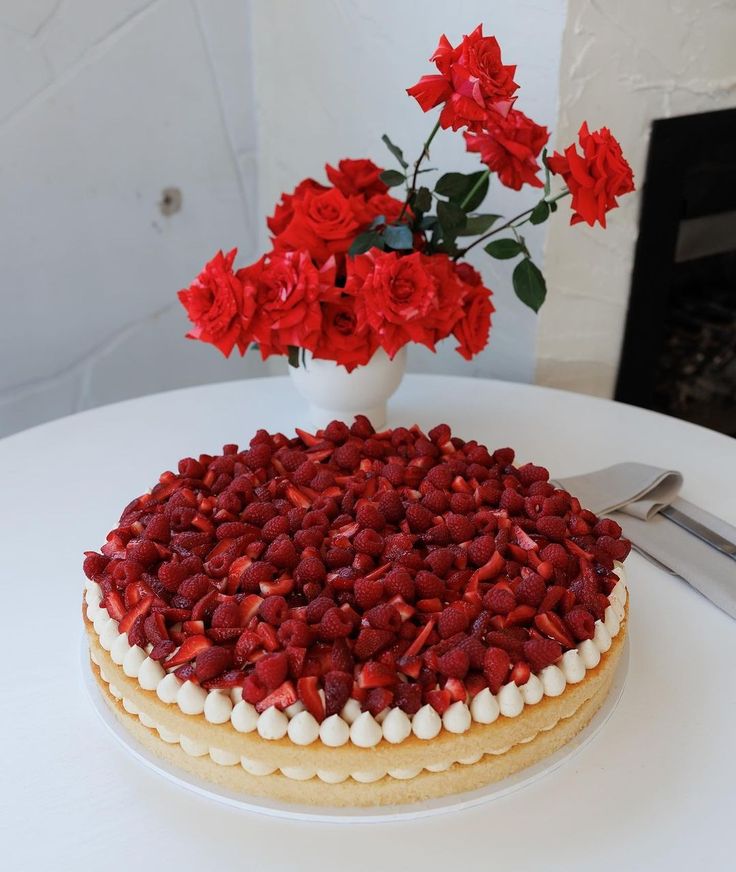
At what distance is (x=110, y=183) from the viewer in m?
1.87

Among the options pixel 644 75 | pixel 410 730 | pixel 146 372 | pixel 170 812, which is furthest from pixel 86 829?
pixel 146 372

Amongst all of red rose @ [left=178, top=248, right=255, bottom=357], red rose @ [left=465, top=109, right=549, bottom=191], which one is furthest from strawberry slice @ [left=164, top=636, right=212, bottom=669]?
red rose @ [left=465, top=109, right=549, bottom=191]

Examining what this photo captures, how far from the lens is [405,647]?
2.63 feet

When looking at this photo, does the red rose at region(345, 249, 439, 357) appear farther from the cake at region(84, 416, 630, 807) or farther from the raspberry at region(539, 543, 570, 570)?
the raspberry at region(539, 543, 570, 570)

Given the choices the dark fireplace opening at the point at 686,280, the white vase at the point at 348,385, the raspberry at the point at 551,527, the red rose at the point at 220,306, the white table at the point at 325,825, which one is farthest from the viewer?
the dark fireplace opening at the point at 686,280

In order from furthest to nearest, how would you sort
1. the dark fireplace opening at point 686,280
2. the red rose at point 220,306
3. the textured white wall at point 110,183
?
the textured white wall at point 110,183 → the dark fireplace opening at point 686,280 → the red rose at point 220,306

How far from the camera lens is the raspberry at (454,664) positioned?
0.78 metres

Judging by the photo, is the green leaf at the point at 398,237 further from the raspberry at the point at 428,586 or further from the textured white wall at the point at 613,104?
the raspberry at the point at 428,586

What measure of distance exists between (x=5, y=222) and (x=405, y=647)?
1306 mm

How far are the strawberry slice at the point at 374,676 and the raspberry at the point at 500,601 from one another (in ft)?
0.35

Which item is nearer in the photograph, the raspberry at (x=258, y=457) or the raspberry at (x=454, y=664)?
Answer: the raspberry at (x=454, y=664)

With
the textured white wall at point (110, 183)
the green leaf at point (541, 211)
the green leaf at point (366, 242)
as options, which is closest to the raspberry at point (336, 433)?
the green leaf at point (366, 242)

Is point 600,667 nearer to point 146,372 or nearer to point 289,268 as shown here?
point 289,268

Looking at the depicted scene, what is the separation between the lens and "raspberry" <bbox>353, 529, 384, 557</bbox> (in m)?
0.90
